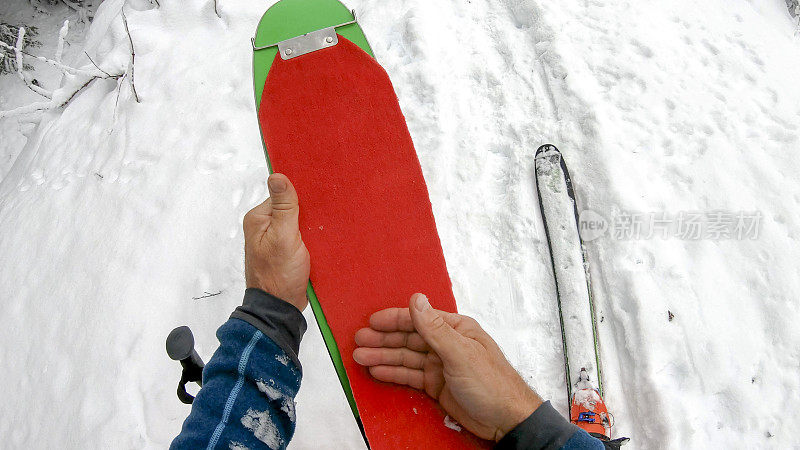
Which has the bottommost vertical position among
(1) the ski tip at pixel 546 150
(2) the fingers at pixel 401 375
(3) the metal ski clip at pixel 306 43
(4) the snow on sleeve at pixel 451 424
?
(4) the snow on sleeve at pixel 451 424

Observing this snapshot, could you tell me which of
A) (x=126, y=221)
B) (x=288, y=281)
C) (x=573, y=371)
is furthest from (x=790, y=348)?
(x=126, y=221)

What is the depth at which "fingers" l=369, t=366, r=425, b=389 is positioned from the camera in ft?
5.04

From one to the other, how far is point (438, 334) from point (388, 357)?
289 millimetres

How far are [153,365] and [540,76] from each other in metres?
2.44

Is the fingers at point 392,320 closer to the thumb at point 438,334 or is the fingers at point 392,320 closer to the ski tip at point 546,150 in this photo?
the thumb at point 438,334

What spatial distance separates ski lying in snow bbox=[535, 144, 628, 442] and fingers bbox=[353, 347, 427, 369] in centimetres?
71

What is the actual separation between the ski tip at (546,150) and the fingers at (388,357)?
1181 millimetres

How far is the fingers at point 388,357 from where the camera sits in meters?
1.55

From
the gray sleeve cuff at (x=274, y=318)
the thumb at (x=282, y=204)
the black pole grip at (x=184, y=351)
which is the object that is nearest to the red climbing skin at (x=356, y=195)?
the thumb at (x=282, y=204)

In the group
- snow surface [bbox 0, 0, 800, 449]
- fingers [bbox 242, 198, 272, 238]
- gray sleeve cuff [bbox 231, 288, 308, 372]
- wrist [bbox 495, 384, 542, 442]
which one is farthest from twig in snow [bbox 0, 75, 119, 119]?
wrist [bbox 495, 384, 542, 442]

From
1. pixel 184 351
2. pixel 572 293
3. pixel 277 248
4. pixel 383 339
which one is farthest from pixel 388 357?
pixel 572 293

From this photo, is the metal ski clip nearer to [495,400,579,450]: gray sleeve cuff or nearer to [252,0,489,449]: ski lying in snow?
[252,0,489,449]: ski lying in snow

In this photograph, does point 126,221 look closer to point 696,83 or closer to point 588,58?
point 588,58

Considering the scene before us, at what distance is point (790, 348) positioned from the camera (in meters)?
1.75
